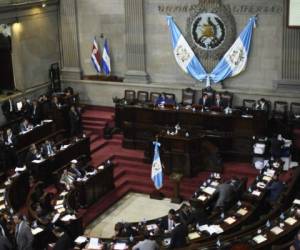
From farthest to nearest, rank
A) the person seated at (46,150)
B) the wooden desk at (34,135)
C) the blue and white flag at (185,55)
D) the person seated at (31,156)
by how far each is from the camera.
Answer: the blue and white flag at (185,55) → the wooden desk at (34,135) → the person seated at (46,150) → the person seated at (31,156)

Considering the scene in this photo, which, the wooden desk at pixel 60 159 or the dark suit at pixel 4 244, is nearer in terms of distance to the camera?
the dark suit at pixel 4 244

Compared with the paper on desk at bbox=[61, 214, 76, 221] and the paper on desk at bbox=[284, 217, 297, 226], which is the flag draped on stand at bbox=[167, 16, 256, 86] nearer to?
the paper on desk at bbox=[284, 217, 297, 226]

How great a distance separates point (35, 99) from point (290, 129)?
984cm

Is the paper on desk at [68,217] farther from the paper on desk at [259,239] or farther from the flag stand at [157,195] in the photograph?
the paper on desk at [259,239]

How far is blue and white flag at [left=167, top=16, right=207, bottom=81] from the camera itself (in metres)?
21.8

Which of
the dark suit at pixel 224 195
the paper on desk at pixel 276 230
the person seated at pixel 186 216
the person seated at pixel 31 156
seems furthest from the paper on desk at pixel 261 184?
the person seated at pixel 31 156

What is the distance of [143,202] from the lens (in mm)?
17453

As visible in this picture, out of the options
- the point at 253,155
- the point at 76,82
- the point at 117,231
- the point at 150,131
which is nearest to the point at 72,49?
the point at 76,82

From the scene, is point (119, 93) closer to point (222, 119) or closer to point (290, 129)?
point (222, 119)

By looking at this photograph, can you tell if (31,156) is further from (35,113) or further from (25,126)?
(35,113)

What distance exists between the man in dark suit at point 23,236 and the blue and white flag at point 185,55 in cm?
1074

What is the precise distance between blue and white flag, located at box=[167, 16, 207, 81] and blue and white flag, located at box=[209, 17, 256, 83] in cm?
51

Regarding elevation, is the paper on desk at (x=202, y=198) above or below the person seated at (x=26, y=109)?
below

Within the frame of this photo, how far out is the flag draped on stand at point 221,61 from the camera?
68.0ft
